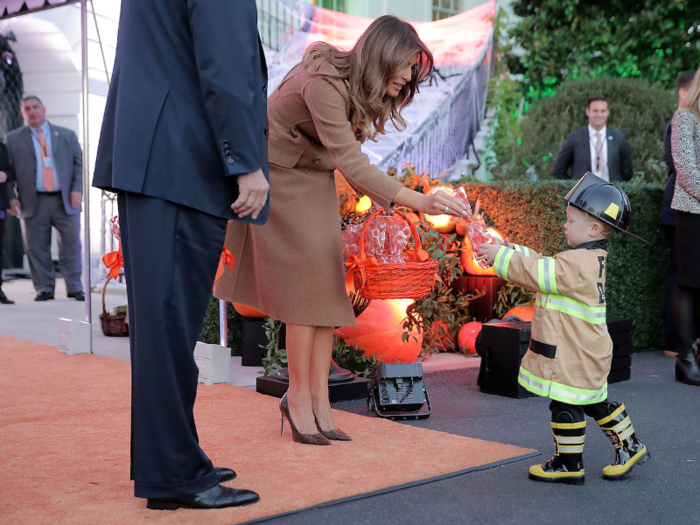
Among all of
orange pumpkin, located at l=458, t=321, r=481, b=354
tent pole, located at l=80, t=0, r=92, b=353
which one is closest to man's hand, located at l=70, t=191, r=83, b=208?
tent pole, located at l=80, t=0, r=92, b=353

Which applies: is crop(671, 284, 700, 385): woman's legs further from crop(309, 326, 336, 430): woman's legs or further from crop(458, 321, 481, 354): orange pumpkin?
crop(309, 326, 336, 430): woman's legs

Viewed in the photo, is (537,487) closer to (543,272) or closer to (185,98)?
(543,272)

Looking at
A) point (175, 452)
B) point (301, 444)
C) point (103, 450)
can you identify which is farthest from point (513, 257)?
point (103, 450)

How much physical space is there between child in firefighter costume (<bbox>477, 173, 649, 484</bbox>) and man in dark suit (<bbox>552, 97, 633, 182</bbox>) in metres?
3.92

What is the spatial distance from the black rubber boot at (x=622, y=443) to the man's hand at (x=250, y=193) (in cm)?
144

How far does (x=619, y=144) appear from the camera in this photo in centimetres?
672

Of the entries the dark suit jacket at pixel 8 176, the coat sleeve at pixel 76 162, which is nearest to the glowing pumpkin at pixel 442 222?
the coat sleeve at pixel 76 162

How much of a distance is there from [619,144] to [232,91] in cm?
528

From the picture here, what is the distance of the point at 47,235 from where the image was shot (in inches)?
318

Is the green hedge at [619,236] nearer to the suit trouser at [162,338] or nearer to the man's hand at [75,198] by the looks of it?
the suit trouser at [162,338]

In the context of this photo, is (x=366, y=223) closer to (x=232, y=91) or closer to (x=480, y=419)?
(x=480, y=419)

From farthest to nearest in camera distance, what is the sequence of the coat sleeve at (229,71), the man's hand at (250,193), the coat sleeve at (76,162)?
the coat sleeve at (76,162)
the man's hand at (250,193)
the coat sleeve at (229,71)

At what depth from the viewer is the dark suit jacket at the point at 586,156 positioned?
6.67m

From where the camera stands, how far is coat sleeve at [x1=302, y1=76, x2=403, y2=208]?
287cm
